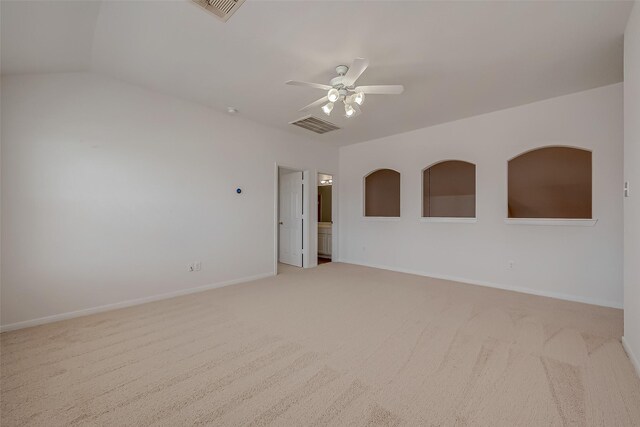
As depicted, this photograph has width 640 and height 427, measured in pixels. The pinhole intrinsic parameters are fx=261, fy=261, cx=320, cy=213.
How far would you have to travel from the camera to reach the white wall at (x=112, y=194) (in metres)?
2.65

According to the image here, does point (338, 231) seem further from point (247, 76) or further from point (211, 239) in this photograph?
point (247, 76)

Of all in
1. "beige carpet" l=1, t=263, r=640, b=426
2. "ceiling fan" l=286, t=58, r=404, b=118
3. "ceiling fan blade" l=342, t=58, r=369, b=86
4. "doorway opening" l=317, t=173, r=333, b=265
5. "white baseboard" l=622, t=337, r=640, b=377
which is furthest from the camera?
"doorway opening" l=317, t=173, r=333, b=265

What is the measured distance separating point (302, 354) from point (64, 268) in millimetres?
2809

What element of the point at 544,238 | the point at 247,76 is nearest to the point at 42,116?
the point at 247,76

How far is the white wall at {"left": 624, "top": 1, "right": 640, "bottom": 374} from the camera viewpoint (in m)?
1.93

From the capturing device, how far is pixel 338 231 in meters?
6.39

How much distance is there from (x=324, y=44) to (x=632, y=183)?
280 centimetres

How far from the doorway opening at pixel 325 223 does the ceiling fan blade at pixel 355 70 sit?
3618 mm

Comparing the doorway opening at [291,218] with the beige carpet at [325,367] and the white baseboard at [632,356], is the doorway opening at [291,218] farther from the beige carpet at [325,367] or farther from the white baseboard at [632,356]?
the white baseboard at [632,356]

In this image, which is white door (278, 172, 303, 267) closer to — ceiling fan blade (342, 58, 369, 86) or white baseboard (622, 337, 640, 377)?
ceiling fan blade (342, 58, 369, 86)

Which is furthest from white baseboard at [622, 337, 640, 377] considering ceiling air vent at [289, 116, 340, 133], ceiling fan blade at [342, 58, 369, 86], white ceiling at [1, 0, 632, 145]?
ceiling air vent at [289, 116, 340, 133]

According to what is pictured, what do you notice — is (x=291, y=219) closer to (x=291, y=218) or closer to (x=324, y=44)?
(x=291, y=218)

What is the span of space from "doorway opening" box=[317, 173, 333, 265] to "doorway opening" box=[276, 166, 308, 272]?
2.48ft

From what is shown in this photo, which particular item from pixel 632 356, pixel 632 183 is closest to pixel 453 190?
pixel 632 183
